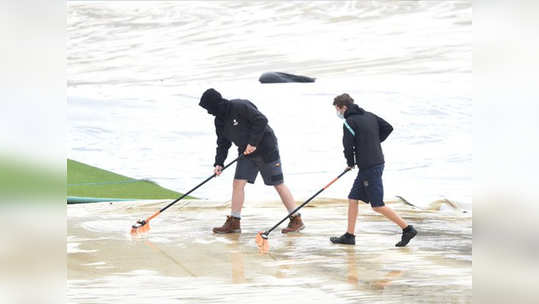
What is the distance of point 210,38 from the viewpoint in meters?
15.1

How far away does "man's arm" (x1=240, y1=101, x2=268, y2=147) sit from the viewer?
5848 mm

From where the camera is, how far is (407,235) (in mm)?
5355

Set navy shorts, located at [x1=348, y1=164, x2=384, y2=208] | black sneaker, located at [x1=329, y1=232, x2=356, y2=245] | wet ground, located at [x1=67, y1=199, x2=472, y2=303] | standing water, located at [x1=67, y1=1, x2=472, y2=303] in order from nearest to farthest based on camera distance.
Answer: wet ground, located at [x1=67, y1=199, x2=472, y2=303]
standing water, located at [x1=67, y1=1, x2=472, y2=303]
navy shorts, located at [x1=348, y1=164, x2=384, y2=208]
black sneaker, located at [x1=329, y1=232, x2=356, y2=245]

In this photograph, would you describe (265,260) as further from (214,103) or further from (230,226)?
(214,103)

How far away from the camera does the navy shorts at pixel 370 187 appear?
535 cm

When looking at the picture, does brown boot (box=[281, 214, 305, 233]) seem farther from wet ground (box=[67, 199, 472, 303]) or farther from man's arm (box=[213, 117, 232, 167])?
man's arm (box=[213, 117, 232, 167])

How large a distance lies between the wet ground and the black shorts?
39 cm

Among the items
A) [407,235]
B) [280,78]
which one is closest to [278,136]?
[280,78]

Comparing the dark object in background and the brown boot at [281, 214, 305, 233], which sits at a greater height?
the dark object in background

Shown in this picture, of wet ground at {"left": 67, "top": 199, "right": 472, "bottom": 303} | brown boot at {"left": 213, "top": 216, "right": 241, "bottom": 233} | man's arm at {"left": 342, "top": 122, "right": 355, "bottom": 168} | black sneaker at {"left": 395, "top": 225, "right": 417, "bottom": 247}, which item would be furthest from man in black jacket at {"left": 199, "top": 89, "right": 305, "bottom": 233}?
black sneaker at {"left": 395, "top": 225, "right": 417, "bottom": 247}
